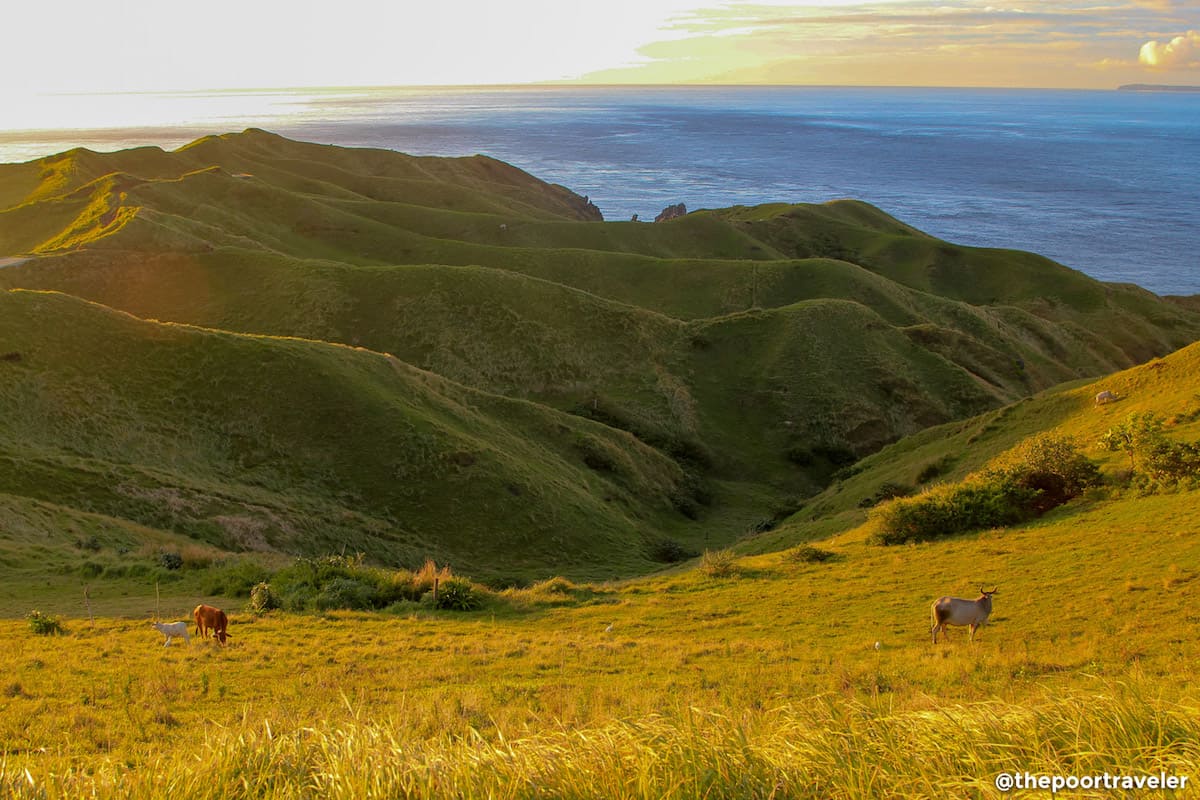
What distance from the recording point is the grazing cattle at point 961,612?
43.5 feet

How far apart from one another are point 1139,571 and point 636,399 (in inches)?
1714

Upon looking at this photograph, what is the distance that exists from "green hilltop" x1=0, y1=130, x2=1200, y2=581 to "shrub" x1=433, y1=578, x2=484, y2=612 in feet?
40.3

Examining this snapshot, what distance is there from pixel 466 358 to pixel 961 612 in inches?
1976

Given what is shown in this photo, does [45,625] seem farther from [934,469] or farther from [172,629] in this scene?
[934,469]

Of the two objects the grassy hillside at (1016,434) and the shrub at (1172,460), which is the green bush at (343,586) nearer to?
the grassy hillside at (1016,434)

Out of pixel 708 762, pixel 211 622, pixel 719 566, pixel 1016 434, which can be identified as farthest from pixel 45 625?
pixel 1016 434

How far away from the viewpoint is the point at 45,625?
14938 millimetres

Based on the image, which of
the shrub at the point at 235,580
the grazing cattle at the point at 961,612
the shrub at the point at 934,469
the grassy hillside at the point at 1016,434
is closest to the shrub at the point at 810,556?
the grassy hillside at the point at 1016,434

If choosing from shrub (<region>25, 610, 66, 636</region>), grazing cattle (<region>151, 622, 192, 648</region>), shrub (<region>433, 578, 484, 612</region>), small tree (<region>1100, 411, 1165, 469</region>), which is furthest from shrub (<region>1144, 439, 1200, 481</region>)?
shrub (<region>25, 610, 66, 636</region>)

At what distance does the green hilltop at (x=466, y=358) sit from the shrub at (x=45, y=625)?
12074 mm

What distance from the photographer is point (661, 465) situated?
160ft

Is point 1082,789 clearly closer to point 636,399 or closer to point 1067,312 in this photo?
point 636,399

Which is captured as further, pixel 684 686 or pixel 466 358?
pixel 466 358

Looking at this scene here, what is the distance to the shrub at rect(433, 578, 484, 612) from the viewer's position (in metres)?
19.2
